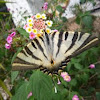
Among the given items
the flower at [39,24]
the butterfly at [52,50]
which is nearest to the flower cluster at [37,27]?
the flower at [39,24]

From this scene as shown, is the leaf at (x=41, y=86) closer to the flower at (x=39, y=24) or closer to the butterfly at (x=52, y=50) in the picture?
the butterfly at (x=52, y=50)

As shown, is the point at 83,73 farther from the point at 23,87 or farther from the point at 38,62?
the point at 38,62

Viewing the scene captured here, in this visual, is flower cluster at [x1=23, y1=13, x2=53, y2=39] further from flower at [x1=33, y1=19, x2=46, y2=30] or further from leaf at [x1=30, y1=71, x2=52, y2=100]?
leaf at [x1=30, y1=71, x2=52, y2=100]

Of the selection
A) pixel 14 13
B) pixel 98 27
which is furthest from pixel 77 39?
pixel 14 13

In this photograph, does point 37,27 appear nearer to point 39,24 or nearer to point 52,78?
point 39,24

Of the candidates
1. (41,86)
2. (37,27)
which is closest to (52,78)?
(41,86)

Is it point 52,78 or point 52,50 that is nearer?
point 52,50
